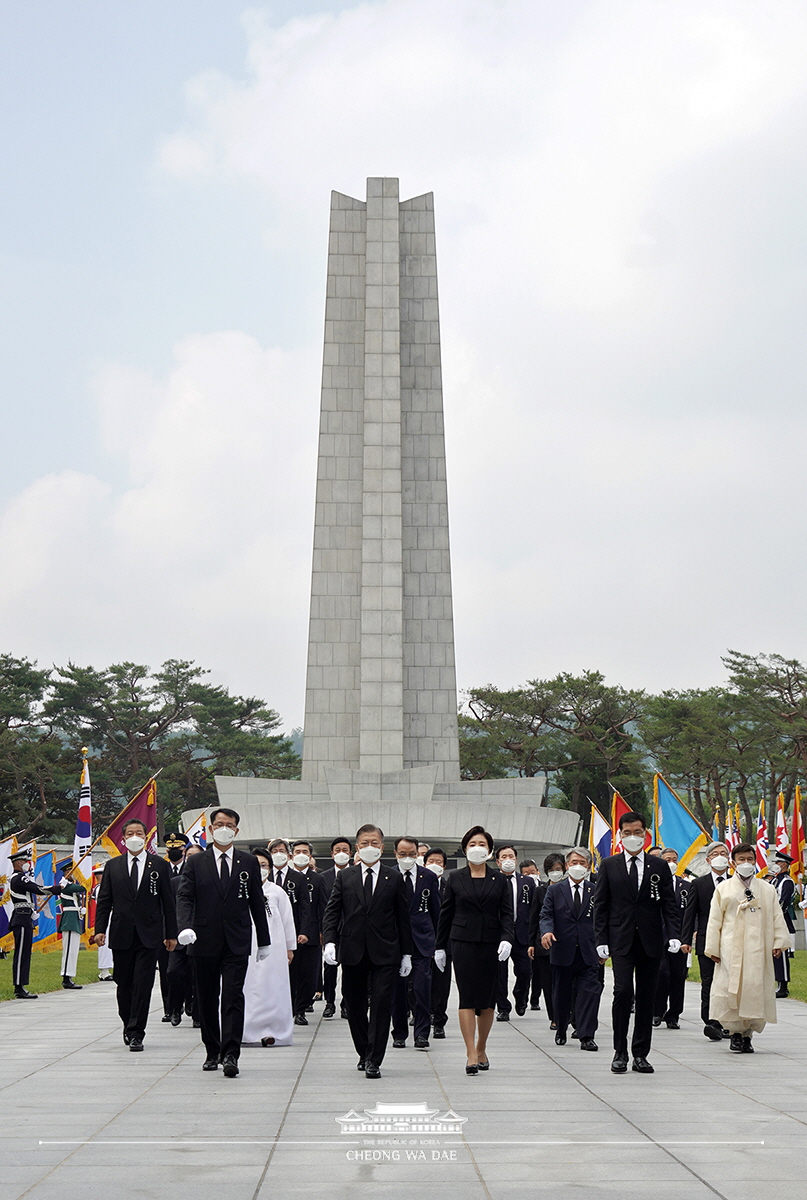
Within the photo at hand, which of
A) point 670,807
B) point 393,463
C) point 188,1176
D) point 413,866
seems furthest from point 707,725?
point 188,1176

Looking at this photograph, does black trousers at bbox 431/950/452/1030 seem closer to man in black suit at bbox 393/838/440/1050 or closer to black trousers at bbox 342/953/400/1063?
man in black suit at bbox 393/838/440/1050

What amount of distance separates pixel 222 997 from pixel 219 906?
59 centimetres

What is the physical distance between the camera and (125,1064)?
29.0 ft

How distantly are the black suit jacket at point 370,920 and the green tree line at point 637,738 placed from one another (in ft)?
151

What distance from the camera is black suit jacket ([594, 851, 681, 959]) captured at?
880 cm

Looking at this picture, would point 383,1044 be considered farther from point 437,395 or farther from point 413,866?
point 437,395

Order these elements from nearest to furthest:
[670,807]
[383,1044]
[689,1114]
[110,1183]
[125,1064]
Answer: [110,1183], [689,1114], [383,1044], [125,1064], [670,807]

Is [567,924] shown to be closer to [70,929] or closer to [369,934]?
→ [369,934]

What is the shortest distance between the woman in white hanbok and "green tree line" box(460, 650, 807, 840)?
44.5 meters

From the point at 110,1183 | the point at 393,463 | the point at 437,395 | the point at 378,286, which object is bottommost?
the point at 110,1183

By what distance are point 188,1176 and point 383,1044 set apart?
3.10 m

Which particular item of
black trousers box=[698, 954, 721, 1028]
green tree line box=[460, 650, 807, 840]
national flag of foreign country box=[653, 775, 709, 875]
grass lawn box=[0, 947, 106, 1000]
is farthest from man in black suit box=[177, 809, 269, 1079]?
green tree line box=[460, 650, 807, 840]

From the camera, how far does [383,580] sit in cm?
3425

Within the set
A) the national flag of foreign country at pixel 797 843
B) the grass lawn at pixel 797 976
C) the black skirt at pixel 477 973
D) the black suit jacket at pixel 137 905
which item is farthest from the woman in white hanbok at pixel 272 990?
the national flag of foreign country at pixel 797 843
